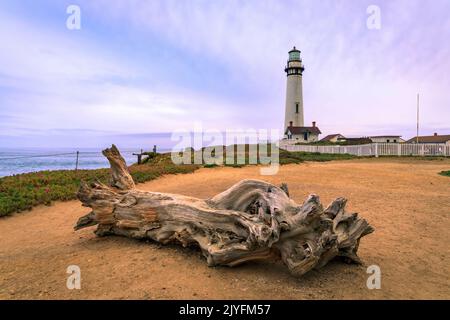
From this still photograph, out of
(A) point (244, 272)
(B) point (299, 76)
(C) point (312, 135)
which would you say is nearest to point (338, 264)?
(A) point (244, 272)

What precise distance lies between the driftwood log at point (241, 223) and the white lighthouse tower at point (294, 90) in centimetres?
4436

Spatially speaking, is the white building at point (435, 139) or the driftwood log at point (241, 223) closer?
the driftwood log at point (241, 223)

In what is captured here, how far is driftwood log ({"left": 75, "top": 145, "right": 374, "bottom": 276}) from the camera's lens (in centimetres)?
381

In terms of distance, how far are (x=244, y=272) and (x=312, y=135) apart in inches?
1971

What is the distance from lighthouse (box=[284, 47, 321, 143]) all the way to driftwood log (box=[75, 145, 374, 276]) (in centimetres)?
4443

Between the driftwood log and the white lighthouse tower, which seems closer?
the driftwood log

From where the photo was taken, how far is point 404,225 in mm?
6402

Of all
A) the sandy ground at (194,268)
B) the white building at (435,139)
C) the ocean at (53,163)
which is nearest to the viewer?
the sandy ground at (194,268)

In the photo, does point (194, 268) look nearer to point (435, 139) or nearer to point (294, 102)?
point (294, 102)

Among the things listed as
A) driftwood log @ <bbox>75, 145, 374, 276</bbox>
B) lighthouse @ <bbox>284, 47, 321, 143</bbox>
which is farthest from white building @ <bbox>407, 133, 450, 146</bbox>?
driftwood log @ <bbox>75, 145, 374, 276</bbox>

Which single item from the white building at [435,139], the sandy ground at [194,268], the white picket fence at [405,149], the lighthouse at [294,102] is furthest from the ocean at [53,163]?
the white building at [435,139]

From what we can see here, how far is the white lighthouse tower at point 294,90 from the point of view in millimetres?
46938

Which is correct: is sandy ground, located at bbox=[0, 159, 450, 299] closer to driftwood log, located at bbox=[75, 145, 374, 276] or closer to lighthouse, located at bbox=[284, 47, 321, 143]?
driftwood log, located at bbox=[75, 145, 374, 276]

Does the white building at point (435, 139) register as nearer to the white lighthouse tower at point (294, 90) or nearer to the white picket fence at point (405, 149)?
the white lighthouse tower at point (294, 90)
